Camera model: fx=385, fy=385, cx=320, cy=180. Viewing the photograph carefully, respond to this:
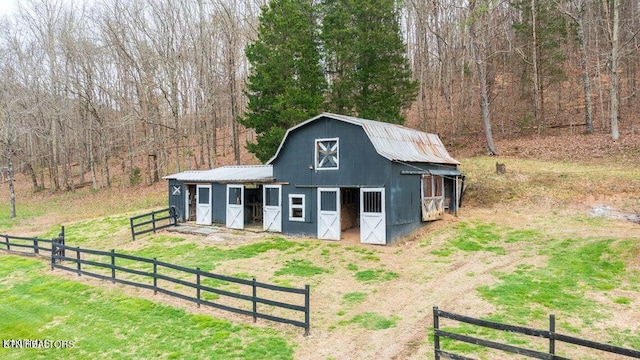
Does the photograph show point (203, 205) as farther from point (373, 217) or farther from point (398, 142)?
point (398, 142)

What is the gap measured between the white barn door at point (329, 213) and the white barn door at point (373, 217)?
119 cm

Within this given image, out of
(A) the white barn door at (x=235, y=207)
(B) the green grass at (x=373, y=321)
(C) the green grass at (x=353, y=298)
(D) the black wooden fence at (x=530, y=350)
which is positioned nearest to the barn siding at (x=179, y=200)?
(A) the white barn door at (x=235, y=207)

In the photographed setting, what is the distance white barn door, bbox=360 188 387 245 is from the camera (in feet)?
51.3

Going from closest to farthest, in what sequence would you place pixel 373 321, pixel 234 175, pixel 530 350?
pixel 530 350
pixel 373 321
pixel 234 175

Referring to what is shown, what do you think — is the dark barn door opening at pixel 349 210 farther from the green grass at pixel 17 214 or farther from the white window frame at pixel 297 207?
the green grass at pixel 17 214

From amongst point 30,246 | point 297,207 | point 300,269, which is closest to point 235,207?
point 297,207

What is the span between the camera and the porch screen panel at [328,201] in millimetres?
16938

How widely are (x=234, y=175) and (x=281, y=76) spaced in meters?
8.27

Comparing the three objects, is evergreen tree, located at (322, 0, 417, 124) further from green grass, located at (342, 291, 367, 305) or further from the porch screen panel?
green grass, located at (342, 291, 367, 305)

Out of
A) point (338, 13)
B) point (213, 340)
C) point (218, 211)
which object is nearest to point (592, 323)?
point (213, 340)

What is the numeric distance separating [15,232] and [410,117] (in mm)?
33532

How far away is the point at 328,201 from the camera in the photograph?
1705 cm

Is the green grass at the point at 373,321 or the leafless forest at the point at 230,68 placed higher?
the leafless forest at the point at 230,68

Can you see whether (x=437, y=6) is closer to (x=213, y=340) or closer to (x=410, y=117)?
(x=410, y=117)
